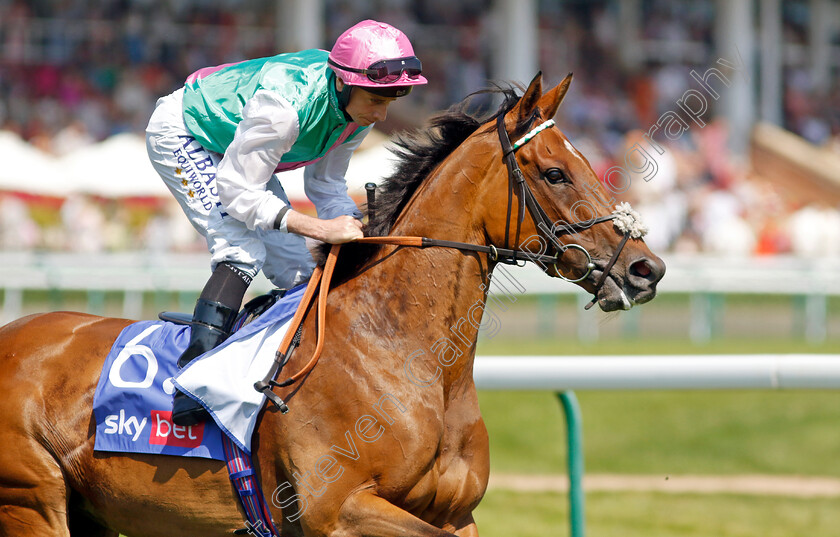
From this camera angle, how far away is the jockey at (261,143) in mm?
3131

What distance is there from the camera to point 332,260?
126 inches

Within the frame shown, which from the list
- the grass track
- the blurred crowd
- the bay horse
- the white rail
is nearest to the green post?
the white rail

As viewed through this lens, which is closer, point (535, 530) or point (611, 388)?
point (611, 388)

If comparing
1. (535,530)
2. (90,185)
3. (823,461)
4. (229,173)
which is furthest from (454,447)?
(90,185)

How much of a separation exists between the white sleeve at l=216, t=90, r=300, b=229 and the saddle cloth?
0.32 meters

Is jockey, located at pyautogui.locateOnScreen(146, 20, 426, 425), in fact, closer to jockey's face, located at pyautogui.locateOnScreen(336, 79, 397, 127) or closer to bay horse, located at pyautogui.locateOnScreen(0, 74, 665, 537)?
jockey's face, located at pyautogui.locateOnScreen(336, 79, 397, 127)

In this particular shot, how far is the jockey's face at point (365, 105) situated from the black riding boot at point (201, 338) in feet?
2.42

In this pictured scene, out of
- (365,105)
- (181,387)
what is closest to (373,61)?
(365,105)

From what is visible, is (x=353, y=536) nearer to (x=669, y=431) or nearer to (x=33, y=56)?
(x=669, y=431)

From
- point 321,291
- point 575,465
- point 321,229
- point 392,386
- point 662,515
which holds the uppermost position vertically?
point 321,229

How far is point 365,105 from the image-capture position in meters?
3.24

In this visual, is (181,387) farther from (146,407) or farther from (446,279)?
(446,279)

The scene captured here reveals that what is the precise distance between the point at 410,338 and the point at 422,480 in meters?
0.42

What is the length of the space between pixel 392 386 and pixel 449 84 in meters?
15.8
